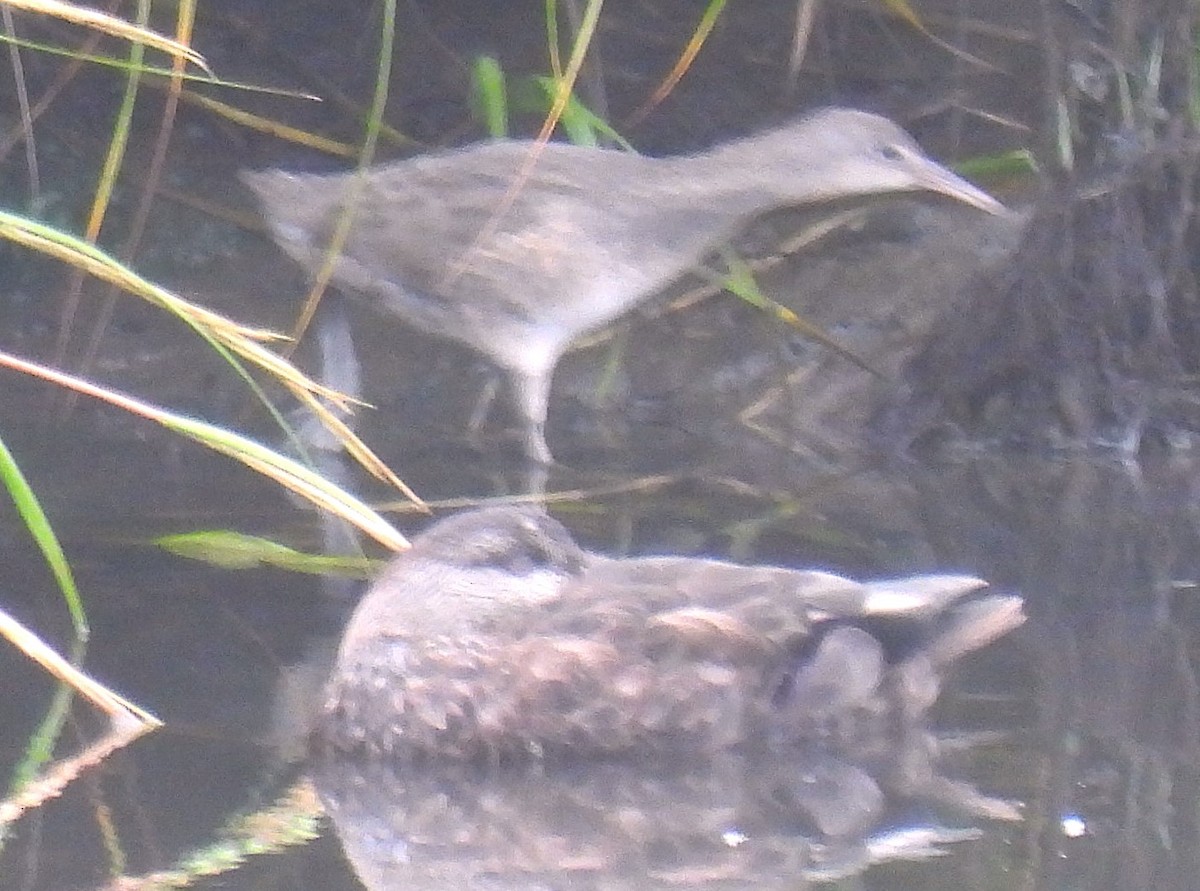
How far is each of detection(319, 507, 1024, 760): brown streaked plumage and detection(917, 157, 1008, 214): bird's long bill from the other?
213 centimetres

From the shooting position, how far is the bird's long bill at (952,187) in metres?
5.81

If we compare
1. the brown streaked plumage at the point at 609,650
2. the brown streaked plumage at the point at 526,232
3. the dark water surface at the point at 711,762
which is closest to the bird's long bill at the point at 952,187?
the brown streaked plumage at the point at 526,232

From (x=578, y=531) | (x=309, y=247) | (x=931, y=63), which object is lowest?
(x=578, y=531)

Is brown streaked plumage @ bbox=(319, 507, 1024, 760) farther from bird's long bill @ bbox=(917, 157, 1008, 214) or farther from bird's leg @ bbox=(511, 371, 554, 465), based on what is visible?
bird's long bill @ bbox=(917, 157, 1008, 214)

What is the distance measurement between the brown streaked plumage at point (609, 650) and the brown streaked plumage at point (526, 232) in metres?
1.88

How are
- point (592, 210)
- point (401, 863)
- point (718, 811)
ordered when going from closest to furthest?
point (401, 863) → point (718, 811) → point (592, 210)

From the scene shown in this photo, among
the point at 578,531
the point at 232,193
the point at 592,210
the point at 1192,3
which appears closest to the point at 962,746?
the point at 578,531

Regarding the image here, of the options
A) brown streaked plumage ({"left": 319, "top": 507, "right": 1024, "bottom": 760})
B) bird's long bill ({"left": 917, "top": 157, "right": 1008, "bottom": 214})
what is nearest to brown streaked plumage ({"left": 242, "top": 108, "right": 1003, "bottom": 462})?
bird's long bill ({"left": 917, "top": 157, "right": 1008, "bottom": 214})

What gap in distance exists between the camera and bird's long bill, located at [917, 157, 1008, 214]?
19.1 feet

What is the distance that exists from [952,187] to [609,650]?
256 cm

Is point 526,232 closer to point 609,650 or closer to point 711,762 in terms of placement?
point 609,650

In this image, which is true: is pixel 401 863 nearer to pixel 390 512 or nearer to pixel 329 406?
pixel 390 512

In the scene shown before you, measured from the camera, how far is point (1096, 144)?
6.09 m

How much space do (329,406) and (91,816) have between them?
2.66 metres
